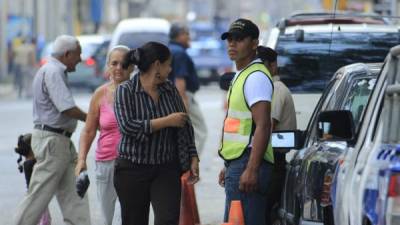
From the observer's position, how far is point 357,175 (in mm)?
6496

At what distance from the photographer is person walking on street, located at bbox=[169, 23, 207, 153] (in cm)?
1537

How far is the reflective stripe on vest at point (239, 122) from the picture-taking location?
8211mm

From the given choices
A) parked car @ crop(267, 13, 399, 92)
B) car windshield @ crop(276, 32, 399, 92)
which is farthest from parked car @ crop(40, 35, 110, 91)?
car windshield @ crop(276, 32, 399, 92)

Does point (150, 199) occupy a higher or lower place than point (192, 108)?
higher

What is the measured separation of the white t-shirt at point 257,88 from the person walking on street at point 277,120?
589 mm

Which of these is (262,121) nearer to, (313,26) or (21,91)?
(313,26)

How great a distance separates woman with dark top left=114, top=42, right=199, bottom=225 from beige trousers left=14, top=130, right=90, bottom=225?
2.00m

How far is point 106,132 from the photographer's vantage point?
10.1m

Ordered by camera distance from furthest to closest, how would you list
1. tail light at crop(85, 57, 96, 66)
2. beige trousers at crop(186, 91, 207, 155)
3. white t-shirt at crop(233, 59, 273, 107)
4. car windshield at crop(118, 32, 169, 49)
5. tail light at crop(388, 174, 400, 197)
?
tail light at crop(85, 57, 96, 66) → car windshield at crop(118, 32, 169, 49) → beige trousers at crop(186, 91, 207, 155) → white t-shirt at crop(233, 59, 273, 107) → tail light at crop(388, 174, 400, 197)

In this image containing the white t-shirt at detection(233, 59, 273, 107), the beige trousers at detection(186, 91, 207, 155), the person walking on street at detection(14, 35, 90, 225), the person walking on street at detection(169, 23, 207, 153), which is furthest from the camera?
the beige trousers at detection(186, 91, 207, 155)

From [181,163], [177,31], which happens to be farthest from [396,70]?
[177,31]

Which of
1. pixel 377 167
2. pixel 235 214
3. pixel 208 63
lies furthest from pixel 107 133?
pixel 208 63

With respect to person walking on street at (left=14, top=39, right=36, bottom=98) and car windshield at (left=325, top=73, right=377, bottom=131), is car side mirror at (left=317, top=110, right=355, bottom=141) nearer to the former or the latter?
car windshield at (left=325, top=73, right=377, bottom=131)

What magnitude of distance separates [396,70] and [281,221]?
8.50 feet
